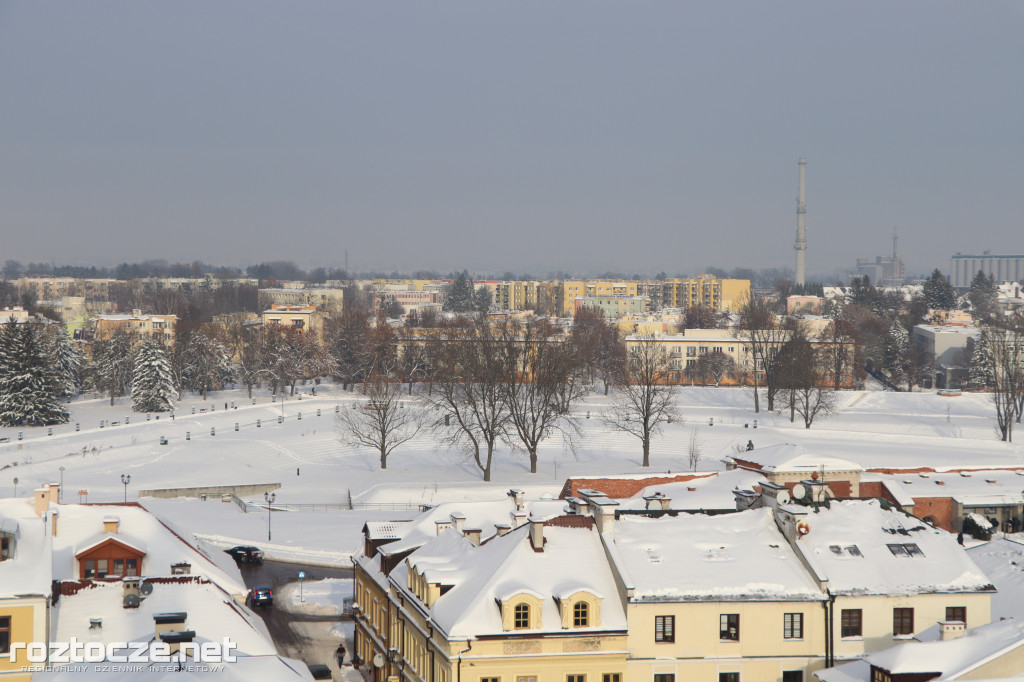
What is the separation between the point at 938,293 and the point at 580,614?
515ft

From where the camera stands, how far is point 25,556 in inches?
989

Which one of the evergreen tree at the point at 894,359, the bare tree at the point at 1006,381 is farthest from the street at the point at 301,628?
the evergreen tree at the point at 894,359

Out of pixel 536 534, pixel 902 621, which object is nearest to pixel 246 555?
pixel 536 534

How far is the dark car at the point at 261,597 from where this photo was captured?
37.7 meters

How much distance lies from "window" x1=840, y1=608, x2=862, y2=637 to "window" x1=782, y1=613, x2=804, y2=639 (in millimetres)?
986

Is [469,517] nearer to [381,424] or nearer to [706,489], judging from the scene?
[706,489]

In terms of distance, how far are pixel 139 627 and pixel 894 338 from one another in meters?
105

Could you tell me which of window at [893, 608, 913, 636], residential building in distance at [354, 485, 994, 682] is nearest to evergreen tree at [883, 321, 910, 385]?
residential building in distance at [354, 485, 994, 682]

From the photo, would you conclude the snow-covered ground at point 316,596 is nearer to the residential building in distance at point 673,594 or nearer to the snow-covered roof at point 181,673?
the residential building in distance at point 673,594

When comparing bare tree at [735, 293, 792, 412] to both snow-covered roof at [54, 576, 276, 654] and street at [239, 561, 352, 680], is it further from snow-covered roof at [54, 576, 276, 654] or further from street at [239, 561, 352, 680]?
snow-covered roof at [54, 576, 276, 654]

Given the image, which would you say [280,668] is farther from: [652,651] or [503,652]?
[652,651]

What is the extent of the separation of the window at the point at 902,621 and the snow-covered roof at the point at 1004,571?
333 cm

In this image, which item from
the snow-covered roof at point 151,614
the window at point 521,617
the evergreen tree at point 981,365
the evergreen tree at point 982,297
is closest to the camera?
the window at point 521,617

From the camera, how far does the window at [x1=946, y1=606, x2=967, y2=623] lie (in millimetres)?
25734
